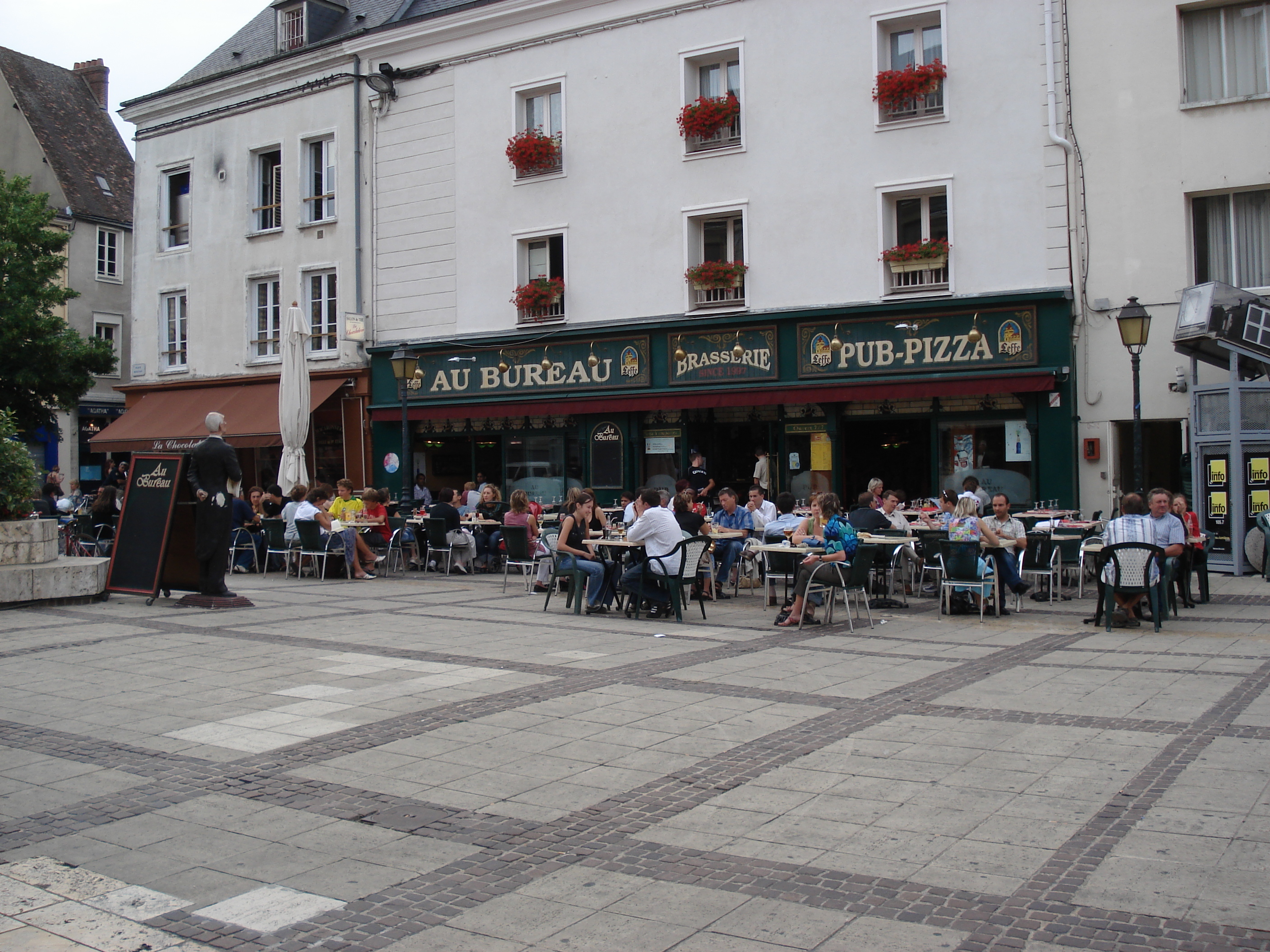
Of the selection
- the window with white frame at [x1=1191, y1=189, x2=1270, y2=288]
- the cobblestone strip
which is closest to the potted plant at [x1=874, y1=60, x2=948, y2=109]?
the window with white frame at [x1=1191, y1=189, x2=1270, y2=288]

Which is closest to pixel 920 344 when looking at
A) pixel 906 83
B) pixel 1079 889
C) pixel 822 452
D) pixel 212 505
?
pixel 822 452

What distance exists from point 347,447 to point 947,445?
41.4 ft

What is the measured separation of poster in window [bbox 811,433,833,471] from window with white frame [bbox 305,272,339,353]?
10.9 metres

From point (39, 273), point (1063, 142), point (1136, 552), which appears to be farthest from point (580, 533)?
point (39, 273)

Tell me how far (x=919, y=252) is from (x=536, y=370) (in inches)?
296

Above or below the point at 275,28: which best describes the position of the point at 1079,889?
below

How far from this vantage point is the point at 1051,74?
1694 centimetres

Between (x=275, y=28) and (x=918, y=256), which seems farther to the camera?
(x=275, y=28)

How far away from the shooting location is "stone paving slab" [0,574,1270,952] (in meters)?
3.96

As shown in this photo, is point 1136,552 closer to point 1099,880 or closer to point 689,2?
point 1099,880

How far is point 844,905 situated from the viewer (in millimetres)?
4047

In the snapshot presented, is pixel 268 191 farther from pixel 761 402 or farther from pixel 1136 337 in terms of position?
pixel 1136 337

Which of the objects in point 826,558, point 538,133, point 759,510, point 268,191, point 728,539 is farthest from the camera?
point 268,191

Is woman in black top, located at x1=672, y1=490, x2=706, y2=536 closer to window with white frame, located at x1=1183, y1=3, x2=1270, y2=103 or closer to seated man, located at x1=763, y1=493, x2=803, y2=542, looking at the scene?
seated man, located at x1=763, y1=493, x2=803, y2=542
